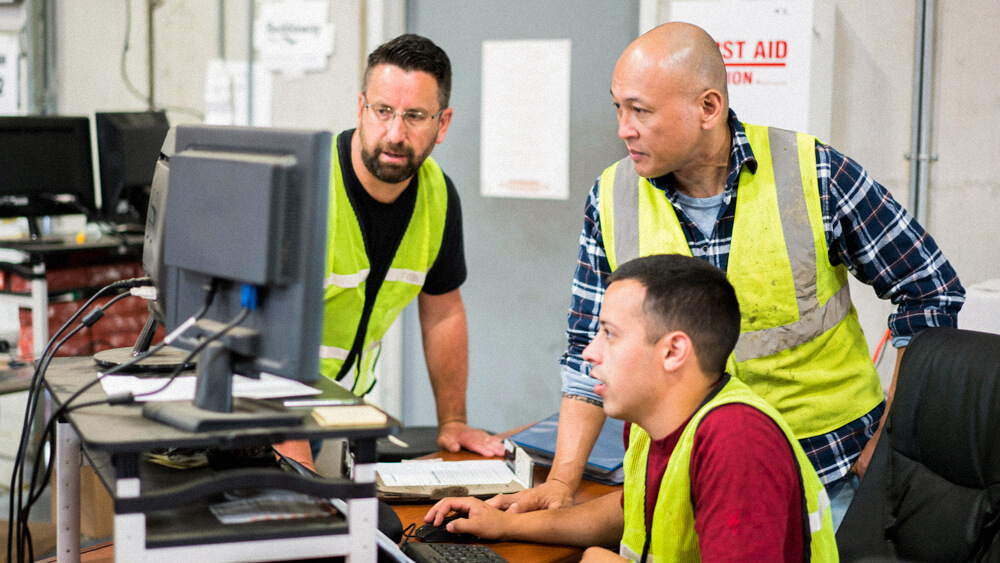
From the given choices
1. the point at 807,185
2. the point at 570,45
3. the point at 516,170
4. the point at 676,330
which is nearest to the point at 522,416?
the point at 516,170

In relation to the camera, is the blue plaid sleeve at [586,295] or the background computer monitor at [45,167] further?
the background computer monitor at [45,167]

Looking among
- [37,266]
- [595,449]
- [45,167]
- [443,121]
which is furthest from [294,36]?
[595,449]

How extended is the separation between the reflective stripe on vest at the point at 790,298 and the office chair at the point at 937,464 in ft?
0.75

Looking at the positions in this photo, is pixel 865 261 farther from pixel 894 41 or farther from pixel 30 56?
pixel 30 56

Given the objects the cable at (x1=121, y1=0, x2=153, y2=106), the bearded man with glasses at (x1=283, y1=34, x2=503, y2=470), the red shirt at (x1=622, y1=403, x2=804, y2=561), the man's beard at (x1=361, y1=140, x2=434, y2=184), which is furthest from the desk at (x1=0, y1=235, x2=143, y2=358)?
the red shirt at (x1=622, y1=403, x2=804, y2=561)

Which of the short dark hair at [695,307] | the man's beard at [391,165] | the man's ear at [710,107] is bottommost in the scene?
the short dark hair at [695,307]

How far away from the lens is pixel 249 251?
3.49 feet

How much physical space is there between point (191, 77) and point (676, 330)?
351 cm

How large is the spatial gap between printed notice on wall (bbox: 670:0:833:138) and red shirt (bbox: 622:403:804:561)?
1.44 meters

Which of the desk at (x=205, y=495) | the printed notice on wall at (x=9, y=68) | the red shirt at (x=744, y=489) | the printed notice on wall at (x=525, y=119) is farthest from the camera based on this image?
the printed notice on wall at (x=9, y=68)

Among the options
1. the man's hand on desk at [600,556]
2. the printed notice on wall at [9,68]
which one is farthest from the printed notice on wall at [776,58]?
the printed notice on wall at [9,68]

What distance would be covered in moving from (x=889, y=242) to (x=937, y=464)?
0.44 m

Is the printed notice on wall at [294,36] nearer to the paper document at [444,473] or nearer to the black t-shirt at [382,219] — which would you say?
the black t-shirt at [382,219]

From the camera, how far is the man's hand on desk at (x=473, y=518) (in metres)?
1.46
